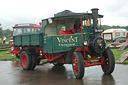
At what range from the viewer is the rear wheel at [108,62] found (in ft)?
27.1

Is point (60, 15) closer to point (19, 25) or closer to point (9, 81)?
point (9, 81)

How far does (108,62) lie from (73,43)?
1.62 metres

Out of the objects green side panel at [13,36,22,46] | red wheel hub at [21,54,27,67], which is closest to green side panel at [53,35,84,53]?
red wheel hub at [21,54,27,67]

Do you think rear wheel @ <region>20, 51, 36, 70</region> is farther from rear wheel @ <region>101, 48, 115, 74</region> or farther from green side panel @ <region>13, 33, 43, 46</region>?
rear wheel @ <region>101, 48, 115, 74</region>

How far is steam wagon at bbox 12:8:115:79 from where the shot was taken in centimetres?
799

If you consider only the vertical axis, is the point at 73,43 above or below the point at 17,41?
below

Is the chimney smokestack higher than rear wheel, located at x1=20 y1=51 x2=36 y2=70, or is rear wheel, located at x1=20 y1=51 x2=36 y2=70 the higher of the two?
the chimney smokestack

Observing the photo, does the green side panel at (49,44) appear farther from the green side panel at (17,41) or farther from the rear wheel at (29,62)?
the green side panel at (17,41)

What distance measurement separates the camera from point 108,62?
27.7 feet

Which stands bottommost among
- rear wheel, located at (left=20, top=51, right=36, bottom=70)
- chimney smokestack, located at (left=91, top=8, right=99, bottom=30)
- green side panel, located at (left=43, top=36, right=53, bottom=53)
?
rear wheel, located at (left=20, top=51, right=36, bottom=70)

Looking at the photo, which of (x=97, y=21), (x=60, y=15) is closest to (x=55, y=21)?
(x=60, y=15)

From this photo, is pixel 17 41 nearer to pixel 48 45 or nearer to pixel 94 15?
pixel 48 45

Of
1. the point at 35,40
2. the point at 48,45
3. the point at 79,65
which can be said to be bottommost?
the point at 79,65

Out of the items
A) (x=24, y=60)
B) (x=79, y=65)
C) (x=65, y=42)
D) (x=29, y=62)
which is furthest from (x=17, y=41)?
(x=79, y=65)
